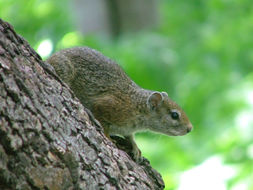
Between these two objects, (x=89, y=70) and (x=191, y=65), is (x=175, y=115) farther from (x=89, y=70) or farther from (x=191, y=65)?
(x=191, y=65)

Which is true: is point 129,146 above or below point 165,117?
below

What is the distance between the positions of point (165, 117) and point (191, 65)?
4962 mm

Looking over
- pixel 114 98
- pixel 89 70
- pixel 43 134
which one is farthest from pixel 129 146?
pixel 43 134

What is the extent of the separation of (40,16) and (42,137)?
39.5ft

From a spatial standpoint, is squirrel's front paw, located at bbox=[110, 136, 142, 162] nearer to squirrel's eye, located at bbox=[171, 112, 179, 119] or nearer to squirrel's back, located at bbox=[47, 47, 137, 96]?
squirrel's back, located at bbox=[47, 47, 137, 96]

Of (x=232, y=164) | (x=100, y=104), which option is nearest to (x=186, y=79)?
(x=232, y=164)

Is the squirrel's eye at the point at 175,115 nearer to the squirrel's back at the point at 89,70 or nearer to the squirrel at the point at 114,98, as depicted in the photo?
the squirrel at the point at 114,98

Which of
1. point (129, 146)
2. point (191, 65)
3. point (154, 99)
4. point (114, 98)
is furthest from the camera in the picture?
point (191, 65)

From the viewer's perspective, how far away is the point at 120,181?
137 inches

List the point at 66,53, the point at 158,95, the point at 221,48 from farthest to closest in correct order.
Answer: the point at 221,48 → the point at 158,95 → the point at 66,53

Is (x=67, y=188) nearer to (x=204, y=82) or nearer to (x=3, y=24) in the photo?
(x=3, y=24)

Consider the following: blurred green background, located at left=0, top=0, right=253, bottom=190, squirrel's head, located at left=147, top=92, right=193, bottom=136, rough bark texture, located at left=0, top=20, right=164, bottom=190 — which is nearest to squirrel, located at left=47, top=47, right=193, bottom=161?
squirrel's head, located at left=147, top=92, right=193, bottom=136

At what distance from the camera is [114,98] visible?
16.9 feet

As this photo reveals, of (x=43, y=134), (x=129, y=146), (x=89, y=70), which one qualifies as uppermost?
(x=89, y=70)
